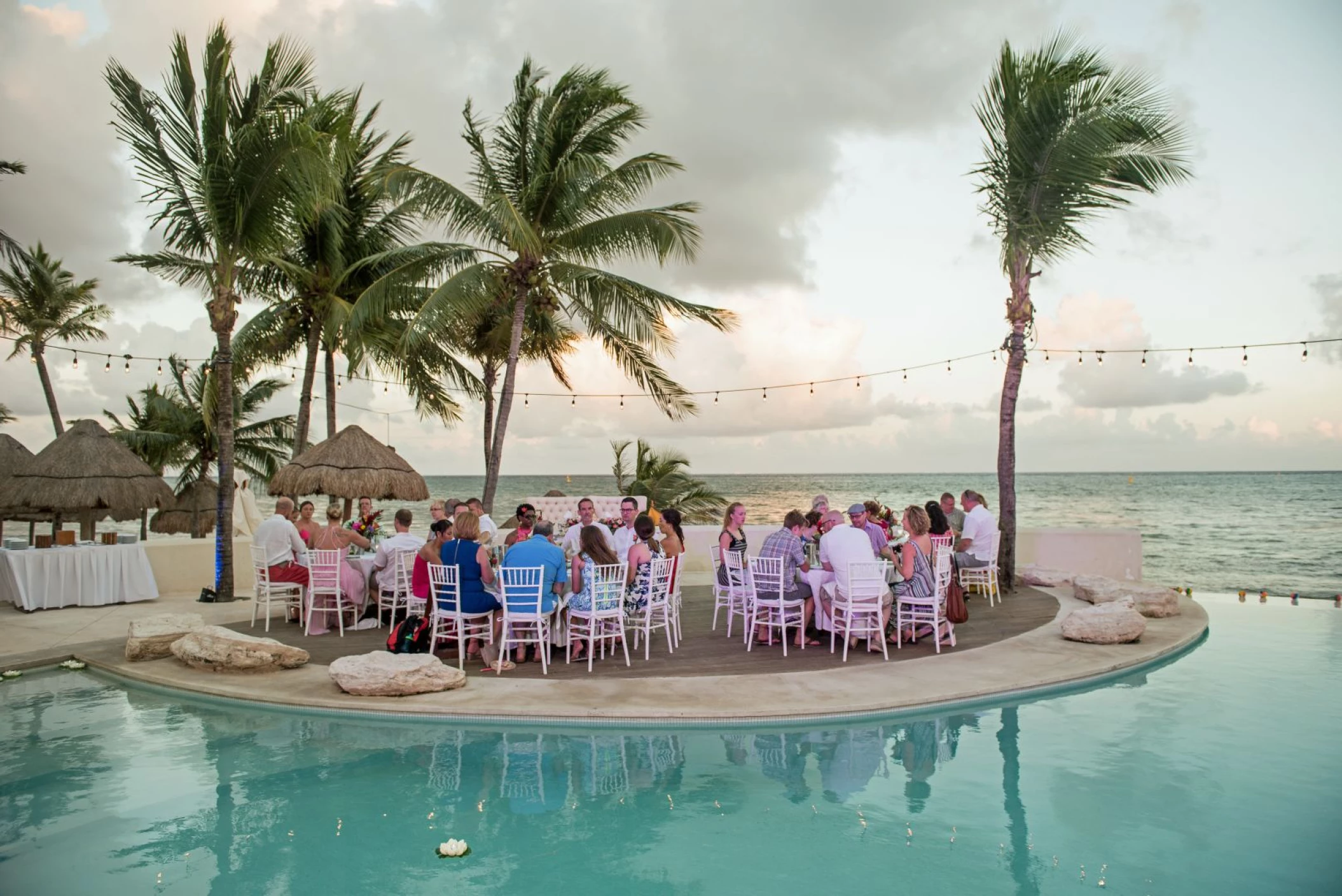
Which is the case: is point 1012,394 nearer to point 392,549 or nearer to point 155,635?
point 392,549

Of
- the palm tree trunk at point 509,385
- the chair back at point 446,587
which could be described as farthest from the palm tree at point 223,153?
the chair back at point 446,587

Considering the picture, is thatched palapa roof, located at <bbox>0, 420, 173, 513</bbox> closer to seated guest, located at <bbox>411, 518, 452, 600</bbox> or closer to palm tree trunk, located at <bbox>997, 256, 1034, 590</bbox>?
seated guest, located at <bbox>411, 518, 452, 600</bbox>

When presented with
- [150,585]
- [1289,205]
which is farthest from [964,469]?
[150,585]

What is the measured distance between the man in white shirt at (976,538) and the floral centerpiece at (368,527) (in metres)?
7.31

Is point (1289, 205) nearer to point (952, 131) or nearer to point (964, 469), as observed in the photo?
point (952, 131)

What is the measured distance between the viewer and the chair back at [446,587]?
23.6 feet

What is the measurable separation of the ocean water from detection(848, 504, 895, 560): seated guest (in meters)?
10.6

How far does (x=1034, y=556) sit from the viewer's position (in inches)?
533

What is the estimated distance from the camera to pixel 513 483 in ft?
314

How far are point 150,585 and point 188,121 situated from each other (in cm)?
635

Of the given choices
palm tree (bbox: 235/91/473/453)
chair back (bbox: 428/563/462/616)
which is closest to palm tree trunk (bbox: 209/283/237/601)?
palm tree (bbox: 235/91/473/453)

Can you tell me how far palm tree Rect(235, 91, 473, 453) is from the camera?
14969 mm

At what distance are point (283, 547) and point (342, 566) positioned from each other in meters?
0.77

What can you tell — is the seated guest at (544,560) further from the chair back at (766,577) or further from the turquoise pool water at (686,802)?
the chair back at (766,577)
